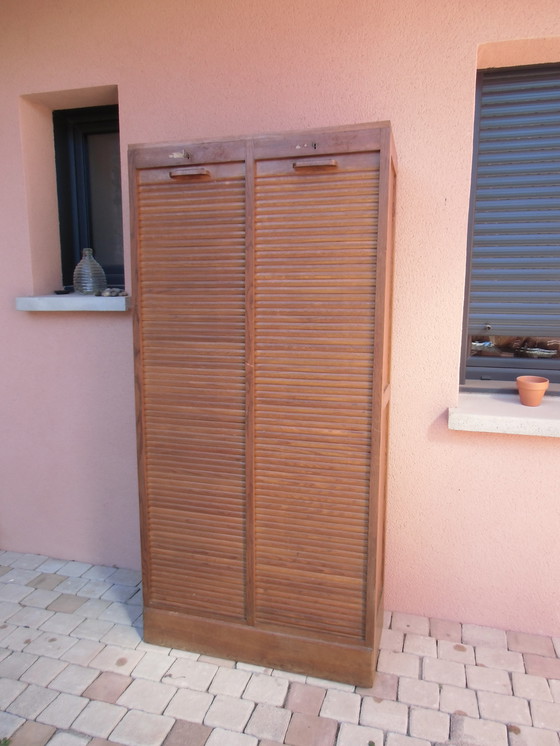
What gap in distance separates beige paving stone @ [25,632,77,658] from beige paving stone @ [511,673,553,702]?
2.11 m

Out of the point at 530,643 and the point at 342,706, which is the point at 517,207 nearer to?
the point at 530,643

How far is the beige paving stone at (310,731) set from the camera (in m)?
2.05

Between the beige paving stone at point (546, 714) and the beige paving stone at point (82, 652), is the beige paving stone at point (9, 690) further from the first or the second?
the beige paving stone at point (546, 714)

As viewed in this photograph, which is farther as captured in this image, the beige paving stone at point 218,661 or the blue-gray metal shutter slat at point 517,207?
the blue-gray metal shutter slat at point 517,207

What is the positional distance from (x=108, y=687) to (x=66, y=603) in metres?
0.78

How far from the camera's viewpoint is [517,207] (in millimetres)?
2738

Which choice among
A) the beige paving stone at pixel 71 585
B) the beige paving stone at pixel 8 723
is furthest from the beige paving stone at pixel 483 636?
the beige paving stone at pixel 71 585

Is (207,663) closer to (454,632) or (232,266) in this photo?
(454,632)

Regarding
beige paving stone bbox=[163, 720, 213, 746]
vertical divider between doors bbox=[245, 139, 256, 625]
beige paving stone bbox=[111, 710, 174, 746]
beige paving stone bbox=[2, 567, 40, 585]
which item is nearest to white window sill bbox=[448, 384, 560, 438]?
vertical divider between doors bbox=[245, 139, 256, 625]

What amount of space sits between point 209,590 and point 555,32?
2.98 m

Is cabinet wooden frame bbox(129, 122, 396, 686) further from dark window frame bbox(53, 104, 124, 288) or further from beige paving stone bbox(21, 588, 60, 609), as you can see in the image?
dark window frame bbox(53, 104, 124, 288)

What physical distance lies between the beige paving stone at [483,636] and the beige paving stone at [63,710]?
1834 millimetres

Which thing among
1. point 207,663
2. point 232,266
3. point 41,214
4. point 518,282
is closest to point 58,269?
point 41,214

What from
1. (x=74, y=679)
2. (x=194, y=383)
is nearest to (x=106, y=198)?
(x=194, y=383)
